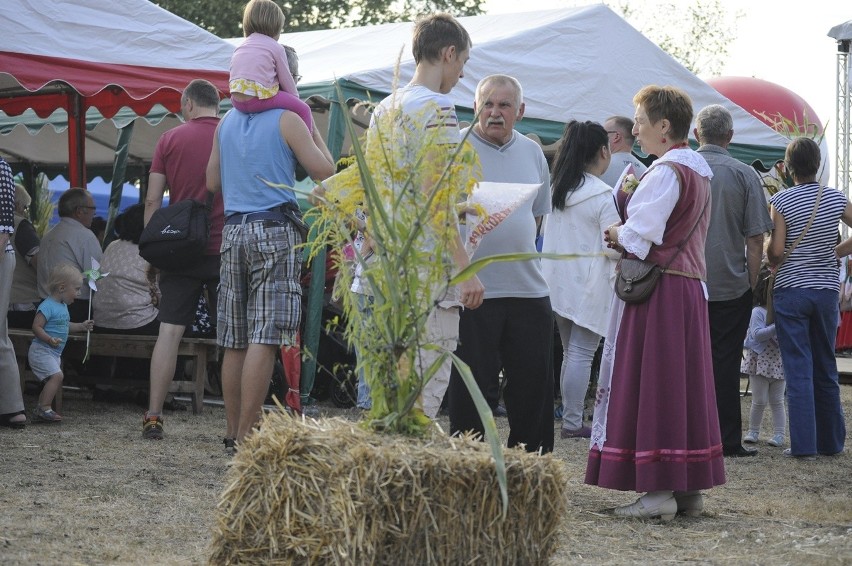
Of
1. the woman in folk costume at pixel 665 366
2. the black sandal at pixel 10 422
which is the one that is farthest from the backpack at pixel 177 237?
the woman in folk costume at pixel 665 366

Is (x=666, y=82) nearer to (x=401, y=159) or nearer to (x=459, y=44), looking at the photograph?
(x=459, y=44)

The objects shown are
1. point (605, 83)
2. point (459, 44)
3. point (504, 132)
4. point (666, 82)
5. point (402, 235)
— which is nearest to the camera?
point (402, 235)

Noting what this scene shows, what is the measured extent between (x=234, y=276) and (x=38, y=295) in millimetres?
3262

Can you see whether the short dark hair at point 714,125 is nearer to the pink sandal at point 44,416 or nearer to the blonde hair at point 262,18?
the blonde hair at point 262,18

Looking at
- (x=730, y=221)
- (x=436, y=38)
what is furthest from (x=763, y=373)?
(x=436, y=38)

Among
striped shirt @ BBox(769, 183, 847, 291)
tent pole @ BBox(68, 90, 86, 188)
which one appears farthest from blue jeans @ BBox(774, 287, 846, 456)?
tent pole @ BBox(68, 90, 86, 188)

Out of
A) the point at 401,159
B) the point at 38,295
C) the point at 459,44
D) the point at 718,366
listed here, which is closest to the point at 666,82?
the point at 718,366

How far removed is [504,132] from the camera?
438 centimetres

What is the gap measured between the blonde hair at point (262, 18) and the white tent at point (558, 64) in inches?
86.7

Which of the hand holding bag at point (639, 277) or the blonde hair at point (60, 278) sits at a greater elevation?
the blonde hair at point (60, 278)

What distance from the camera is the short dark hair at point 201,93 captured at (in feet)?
20.4

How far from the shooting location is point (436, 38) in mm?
3980

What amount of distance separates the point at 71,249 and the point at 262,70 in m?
3.13

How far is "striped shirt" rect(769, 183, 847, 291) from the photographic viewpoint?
6.40m
